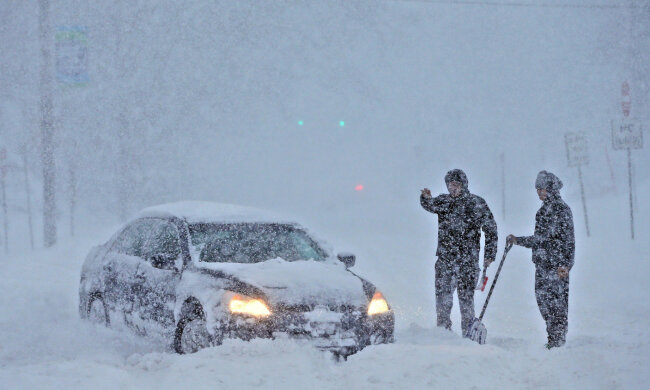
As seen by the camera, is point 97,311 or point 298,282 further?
point 97,311

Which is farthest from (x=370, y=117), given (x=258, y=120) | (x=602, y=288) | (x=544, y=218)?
(x=544, y=218)

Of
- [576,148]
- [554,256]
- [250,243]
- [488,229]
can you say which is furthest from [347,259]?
[576,148]

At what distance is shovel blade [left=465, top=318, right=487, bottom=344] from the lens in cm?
706

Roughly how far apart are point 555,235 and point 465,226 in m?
0.91

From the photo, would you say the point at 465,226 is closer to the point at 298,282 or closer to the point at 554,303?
the point at 554,303

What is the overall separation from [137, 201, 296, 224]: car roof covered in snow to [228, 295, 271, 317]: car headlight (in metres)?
1.42

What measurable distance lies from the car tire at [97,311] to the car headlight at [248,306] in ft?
7.46

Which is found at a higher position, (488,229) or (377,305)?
(488,229)

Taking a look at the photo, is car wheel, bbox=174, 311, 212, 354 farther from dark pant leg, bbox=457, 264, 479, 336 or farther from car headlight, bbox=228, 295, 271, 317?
dark pant leg, bbox=457, 264, 479, 336

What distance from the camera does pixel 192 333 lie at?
235 inches

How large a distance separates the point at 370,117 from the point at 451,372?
6587 centimetres

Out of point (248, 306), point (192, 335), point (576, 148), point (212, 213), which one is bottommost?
point (192, 335)

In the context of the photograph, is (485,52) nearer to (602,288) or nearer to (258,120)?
(258,120)

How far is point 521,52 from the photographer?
208 feet
